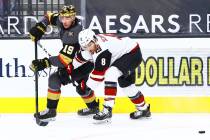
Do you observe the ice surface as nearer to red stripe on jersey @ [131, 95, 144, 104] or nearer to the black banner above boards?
red stripe on jersey @ [131, 95, 144, 104]

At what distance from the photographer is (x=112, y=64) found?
5.37m

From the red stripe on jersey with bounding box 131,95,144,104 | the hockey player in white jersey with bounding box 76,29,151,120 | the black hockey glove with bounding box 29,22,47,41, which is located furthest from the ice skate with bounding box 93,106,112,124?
the black hockey glove with bounding box 29,22,47,41

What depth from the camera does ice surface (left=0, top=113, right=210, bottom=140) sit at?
4977 millimetres

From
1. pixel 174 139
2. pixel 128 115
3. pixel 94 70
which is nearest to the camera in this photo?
pixel 174 139

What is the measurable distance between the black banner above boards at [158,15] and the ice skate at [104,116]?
858 mm

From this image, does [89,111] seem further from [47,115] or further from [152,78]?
[152,78]

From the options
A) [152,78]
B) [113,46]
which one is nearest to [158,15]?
[152,78]

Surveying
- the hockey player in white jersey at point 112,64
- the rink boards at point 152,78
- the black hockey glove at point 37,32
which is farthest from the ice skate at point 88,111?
the black hockey glove at point 37,32

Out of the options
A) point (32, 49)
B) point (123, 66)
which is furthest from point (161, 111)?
point (32, 49)

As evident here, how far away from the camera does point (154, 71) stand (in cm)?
593

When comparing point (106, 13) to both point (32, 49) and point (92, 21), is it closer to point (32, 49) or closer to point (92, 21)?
point (92, 21)

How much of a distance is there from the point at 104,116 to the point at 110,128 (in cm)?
13

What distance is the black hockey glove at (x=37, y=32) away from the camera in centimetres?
546

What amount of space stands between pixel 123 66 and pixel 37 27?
0.77 meters
